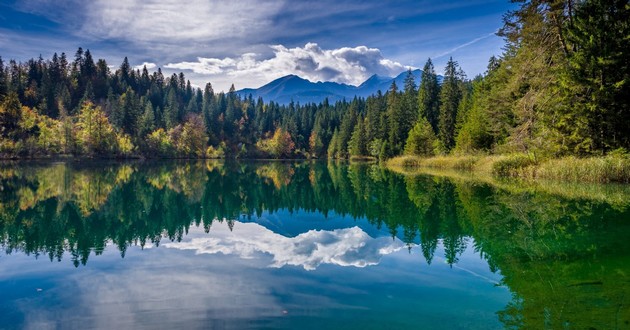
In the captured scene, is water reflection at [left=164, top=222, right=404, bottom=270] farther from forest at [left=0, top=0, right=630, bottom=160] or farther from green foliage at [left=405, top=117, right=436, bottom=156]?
green foliage at [left=405, top=117, right=436, bottom=156]

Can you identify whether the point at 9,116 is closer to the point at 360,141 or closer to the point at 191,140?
the point at 191,140

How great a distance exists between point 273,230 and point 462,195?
10.3 meters

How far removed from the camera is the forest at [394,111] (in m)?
22.8

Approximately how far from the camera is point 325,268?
25.6 ft

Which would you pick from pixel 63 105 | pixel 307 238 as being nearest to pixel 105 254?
pixel 307 238

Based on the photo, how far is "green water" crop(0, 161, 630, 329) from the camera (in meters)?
5.29

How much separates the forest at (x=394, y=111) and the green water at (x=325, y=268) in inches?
405

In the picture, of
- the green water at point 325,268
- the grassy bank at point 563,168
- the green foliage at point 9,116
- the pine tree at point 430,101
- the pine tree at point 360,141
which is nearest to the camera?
the green water at point 325,268

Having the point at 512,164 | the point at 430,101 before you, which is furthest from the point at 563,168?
the point at 430,101

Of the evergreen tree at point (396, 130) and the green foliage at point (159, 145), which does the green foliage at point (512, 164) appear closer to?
the evergreen tree at point (396, 130)

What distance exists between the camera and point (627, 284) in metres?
5.96

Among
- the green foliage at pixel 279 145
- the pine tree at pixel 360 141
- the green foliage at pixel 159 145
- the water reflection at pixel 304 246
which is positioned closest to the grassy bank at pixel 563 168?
the water reflection at pixel 304 246

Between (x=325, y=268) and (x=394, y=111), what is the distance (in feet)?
227

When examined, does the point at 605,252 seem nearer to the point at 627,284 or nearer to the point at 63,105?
the point at 627,284
